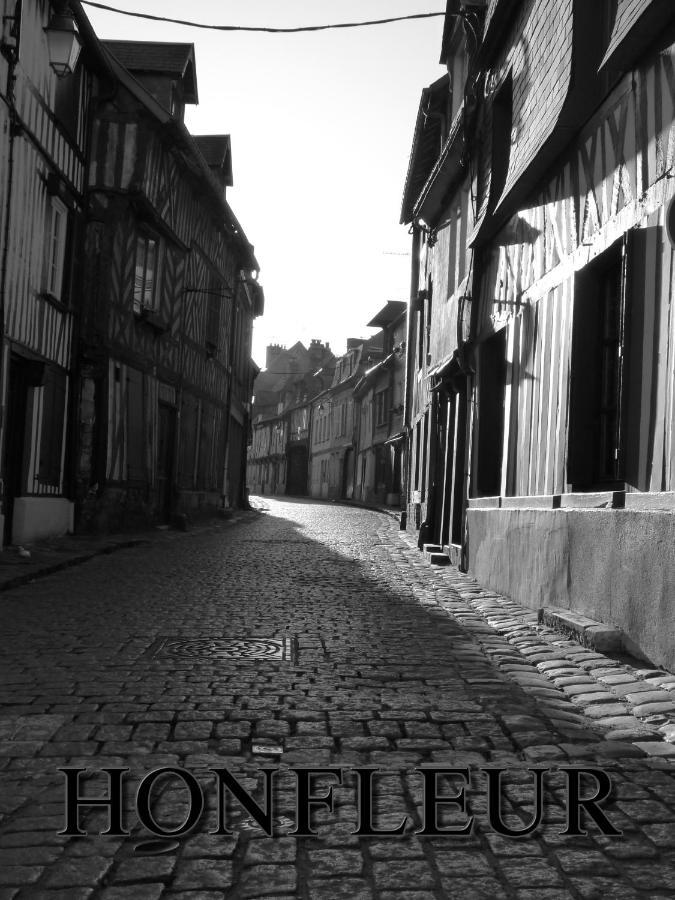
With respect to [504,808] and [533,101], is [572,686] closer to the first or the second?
[504,808]

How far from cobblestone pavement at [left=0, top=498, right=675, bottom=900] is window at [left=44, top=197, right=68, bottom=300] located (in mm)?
6031

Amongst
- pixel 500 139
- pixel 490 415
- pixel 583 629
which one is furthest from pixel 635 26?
pixel 490 415

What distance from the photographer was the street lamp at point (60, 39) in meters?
11.4

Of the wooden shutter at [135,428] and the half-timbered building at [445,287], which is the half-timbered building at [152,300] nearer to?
the wooden shutter at [135,428]

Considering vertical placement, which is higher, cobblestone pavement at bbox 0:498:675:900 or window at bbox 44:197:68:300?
window at bbox 44:197:68:300

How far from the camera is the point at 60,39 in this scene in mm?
11422

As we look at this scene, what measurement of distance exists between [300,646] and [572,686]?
1.69 meters

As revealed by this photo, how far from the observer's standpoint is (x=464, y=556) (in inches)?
443

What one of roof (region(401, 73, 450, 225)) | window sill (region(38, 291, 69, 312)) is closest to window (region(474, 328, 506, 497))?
window sill (region(38, 291, 69, 312))

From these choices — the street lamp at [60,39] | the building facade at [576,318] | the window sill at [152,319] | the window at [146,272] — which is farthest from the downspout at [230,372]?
the building facade at [576,318]

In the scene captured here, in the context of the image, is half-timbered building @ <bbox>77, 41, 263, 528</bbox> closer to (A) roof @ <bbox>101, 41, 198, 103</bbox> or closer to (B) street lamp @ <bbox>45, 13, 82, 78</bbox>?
(A) roof @ <bbox>101, 41, 198, 103</bbox>

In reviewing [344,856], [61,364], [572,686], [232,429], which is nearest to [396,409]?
[232,429]

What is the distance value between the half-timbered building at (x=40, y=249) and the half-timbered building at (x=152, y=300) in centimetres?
43

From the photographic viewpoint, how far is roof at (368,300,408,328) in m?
38.1
